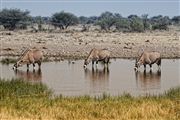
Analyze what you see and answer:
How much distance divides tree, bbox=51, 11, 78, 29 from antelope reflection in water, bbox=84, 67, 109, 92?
5854 centimetres

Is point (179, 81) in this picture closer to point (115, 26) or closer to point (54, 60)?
point (54, 60)

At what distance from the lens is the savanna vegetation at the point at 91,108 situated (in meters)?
14.7

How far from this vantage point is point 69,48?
4303cm

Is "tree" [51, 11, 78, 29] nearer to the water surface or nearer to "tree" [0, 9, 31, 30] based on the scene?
"tree" [0, 9, 31, 30]

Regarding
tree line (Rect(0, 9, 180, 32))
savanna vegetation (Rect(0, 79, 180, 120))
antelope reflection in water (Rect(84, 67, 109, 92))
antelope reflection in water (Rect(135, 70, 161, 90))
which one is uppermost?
tree line (Rect(0, 9, 180, 32))

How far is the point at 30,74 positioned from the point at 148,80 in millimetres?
6140

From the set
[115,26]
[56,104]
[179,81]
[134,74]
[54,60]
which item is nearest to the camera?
[56,104]

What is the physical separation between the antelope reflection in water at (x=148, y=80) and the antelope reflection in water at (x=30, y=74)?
4.67 metres

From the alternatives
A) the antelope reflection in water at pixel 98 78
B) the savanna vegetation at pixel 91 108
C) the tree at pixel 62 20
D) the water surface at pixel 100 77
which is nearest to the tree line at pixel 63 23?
the tree at pixel 62 20

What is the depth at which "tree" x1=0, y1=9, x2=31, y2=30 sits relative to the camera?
80.3 m

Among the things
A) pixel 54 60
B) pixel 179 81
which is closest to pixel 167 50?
pixel 54 60

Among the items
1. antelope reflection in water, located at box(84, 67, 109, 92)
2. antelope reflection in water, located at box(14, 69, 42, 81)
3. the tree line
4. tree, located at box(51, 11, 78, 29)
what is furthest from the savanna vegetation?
tree, located at box(51, 11, 78, 29)

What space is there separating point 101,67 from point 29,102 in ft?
51.7

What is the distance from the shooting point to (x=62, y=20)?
88.8 meters
